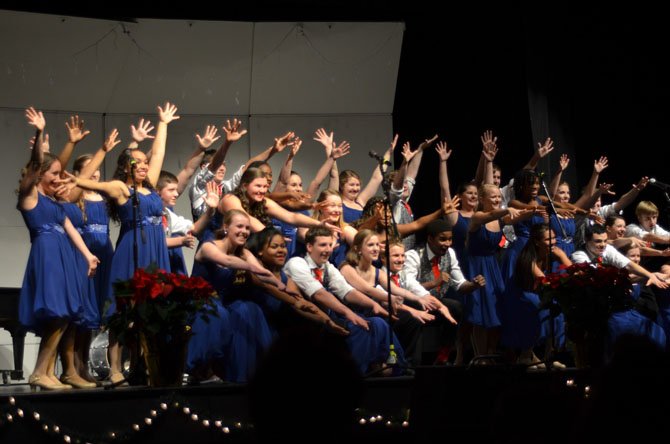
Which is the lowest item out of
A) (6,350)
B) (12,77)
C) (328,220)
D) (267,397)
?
(267,397)

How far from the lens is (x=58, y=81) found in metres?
9.55

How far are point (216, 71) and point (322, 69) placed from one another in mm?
1102

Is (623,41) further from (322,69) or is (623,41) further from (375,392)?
(375,392)

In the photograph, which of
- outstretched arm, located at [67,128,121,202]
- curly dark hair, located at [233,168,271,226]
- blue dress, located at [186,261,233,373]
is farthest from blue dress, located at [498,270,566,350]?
outstretched arm, located at [67,128,121,202]

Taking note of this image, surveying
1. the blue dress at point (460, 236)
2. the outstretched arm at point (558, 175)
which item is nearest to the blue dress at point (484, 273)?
the blue dress at point (460, 236)

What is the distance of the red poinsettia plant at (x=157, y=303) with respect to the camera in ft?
15.7

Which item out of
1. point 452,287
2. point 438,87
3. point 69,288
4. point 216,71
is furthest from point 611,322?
point 216,71

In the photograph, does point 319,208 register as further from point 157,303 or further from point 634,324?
point 634,324

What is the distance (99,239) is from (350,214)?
200 cm

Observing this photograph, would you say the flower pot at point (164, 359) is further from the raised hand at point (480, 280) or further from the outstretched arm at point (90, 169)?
the raised hand at point (480, 280)

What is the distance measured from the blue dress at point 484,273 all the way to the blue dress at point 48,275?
2.86 metres

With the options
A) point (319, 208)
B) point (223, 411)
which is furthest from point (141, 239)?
point (223, 411)

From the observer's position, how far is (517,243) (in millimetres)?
7660

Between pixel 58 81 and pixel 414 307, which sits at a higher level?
pixel 58 81
